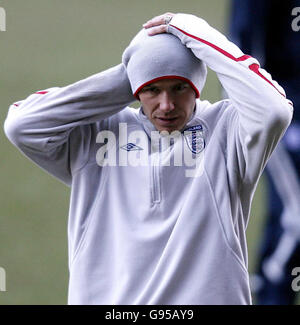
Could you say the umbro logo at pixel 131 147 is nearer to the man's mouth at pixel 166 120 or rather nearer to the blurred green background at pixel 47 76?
the man's mouth at pixel 166 120

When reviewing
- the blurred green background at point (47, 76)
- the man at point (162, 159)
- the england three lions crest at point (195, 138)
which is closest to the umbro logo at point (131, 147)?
the man at point (162, 159)

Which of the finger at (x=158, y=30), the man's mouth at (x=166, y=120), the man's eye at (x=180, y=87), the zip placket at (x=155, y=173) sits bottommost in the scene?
the zip placket at (x=155, y=173)

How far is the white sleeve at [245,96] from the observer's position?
5.50 ft

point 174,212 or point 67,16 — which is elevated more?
point 67,16

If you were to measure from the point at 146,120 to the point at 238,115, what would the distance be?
0.65 feet

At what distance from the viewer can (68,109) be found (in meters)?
1.82

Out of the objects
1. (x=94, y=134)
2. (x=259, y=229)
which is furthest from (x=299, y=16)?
(x=94, y=134)

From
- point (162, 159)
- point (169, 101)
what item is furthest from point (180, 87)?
point (162, 159)

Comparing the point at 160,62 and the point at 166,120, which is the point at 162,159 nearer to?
the point at 166,120

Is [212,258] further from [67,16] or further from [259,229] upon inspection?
[67,16]

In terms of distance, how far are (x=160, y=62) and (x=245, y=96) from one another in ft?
0.61

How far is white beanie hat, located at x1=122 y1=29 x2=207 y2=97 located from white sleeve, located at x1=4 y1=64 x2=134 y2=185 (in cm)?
5

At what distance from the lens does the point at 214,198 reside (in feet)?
5.70

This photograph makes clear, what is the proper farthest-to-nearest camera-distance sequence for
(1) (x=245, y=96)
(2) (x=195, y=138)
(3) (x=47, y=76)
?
(3) (x=47, y=76), (2) (x=195, y=138), (1) (x=245, y=96)
